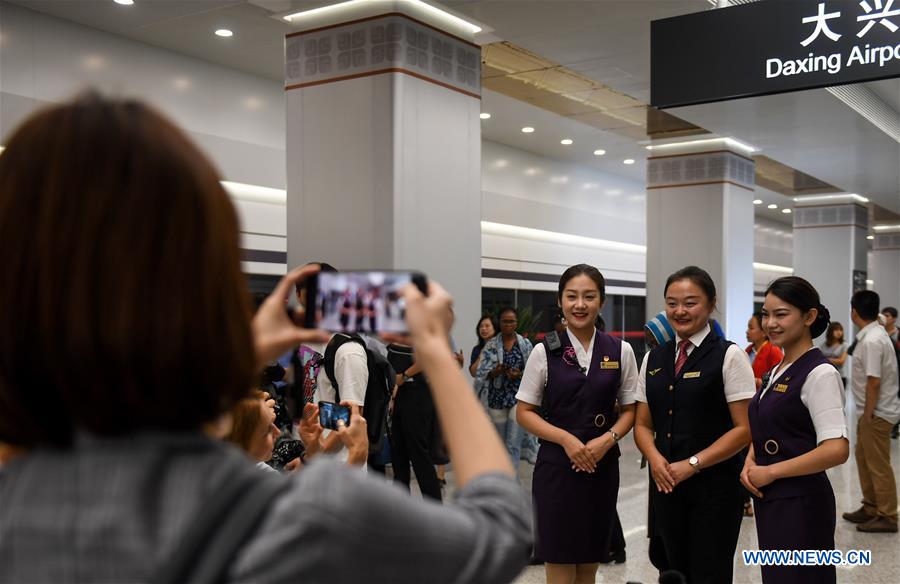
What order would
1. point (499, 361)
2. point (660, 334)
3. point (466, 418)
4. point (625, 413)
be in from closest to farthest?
point (466, 418)
point (625, 413)
point (660, 334)
point (499, 361)

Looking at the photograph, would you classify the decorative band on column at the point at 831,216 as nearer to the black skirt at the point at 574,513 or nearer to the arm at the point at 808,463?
the black skirt at the point at 574,513

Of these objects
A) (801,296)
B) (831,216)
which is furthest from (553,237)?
(801,296)

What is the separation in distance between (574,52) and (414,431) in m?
3.97

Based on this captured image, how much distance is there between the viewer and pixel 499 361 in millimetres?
7531

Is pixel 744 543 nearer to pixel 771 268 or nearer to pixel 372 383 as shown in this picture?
pixel 372 383

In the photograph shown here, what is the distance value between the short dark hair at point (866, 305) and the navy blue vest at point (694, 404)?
152 inches

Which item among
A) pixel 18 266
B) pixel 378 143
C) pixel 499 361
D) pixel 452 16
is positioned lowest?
pixel 499 361

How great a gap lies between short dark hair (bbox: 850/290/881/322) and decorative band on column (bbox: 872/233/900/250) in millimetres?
17326

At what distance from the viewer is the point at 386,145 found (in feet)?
22.0

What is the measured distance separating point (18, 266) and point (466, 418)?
1.66ft

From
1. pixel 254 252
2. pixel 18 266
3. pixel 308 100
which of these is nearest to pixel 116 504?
pixel 18 266

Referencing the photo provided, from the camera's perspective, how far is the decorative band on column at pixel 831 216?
1758 cm

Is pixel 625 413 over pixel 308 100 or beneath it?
beneath

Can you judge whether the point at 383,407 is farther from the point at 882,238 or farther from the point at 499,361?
the point at 882,238
